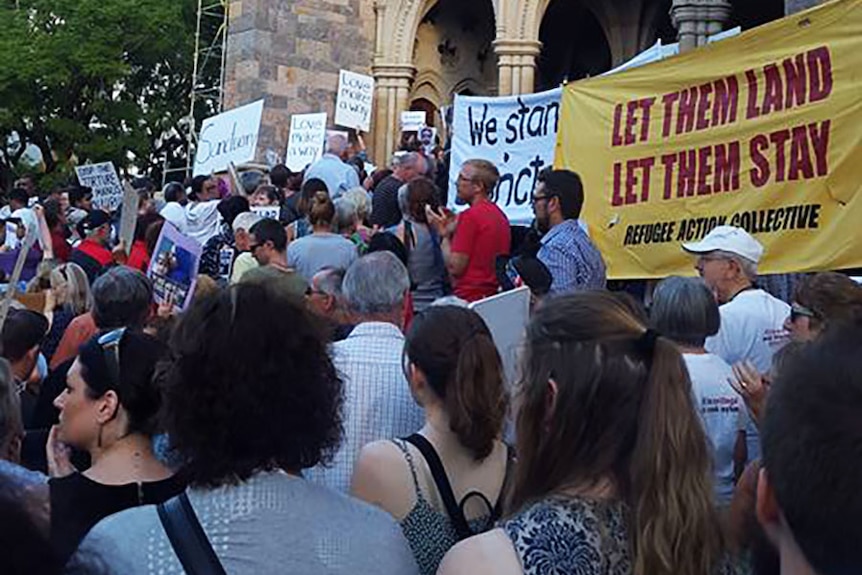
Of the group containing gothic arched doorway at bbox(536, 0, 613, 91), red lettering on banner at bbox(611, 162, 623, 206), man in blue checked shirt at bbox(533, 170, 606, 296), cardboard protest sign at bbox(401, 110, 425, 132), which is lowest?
man in blue checked shirt at bbox(533, 170, 606, 296)

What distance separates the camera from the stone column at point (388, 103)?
22.0 metres

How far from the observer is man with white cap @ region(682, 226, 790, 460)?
5.48 meters

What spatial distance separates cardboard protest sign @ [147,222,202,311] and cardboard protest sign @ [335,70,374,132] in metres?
13.7

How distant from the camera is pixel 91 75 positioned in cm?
3519

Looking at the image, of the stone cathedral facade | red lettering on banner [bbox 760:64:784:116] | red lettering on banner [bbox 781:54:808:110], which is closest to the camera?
red lettering on banner [bbox 781:54:808:110]

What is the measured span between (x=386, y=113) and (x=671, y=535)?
2005 centimetres

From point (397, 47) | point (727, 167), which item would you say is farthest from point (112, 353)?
point (397, 47)

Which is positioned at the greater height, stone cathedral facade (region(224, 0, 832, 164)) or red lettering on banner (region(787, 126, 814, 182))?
stone cathedral facade (region(224, 0, 832, 164))

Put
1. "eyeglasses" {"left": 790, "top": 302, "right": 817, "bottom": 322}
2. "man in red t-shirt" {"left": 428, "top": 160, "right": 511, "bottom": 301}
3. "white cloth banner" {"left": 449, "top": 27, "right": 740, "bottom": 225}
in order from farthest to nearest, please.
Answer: "white cloth banner" {"left": 449, "top": 27, "right": 740, "bottom": 225}, "man in red t-shirt" {"left": 428, "top": 160, "right": 511, "bottom": 301}, "eyeglasses" {"left": 790, "top": 302, "right": 817, "bottom": 322}

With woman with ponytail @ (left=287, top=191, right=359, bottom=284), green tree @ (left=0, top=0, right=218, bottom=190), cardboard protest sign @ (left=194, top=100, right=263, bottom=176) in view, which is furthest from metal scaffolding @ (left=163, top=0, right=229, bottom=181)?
woman with ponytail @ (left=287, top=191, right=359, bottom=284)

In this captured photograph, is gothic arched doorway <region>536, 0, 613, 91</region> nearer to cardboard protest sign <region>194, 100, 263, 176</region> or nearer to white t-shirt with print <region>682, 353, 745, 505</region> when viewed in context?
cardboard protest sign <region>194, 100, 263, 176</region>

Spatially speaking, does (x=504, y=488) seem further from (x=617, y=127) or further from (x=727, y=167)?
(x=617, y=127)

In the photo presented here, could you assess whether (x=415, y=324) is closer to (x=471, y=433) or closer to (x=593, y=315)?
(x=471, y=433)

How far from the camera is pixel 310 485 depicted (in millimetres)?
2457
